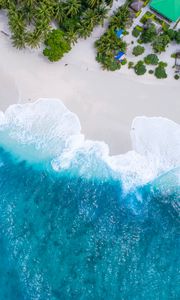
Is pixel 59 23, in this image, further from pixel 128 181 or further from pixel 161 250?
pixel 161 250

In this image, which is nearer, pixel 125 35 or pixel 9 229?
pixel 9 229

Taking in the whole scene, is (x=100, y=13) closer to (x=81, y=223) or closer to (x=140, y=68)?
(x=140, y=68)

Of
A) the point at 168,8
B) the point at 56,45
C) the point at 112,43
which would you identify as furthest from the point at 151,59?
the point at 56,45

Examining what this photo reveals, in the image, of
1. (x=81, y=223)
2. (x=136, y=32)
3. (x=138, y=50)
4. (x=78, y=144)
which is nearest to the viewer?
(x=81, y=223)

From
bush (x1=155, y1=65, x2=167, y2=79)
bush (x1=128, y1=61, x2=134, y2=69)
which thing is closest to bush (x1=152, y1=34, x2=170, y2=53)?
bush (x1=155, y1=65, x2=167, y2=79)

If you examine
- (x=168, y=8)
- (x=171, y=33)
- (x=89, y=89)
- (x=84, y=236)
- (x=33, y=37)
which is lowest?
(x=84, y=236)

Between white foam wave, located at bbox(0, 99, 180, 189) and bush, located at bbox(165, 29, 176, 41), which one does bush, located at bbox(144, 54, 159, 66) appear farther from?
white foam wave, located at bbox(0, 99, 180, 189)

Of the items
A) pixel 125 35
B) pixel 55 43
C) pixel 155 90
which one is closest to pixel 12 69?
pixel 55 43
